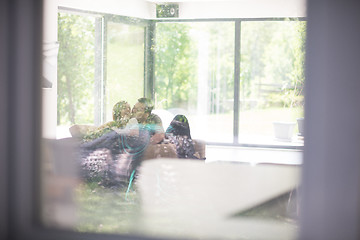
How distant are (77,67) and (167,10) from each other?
113cm

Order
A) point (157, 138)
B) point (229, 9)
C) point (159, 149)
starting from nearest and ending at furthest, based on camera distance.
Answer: point (159, 149)
point (157, 138)
point (229, 9)

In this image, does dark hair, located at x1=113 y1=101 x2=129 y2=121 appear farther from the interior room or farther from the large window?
the large window

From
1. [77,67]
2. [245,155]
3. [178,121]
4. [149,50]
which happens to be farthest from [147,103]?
Answer: [245,155]

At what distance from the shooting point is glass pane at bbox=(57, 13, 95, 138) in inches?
126

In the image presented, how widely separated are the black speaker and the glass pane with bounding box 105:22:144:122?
289 millimetres

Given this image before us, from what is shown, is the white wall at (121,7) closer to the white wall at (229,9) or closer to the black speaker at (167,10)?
the black speaker at (167,10)

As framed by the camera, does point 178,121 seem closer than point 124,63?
Yes

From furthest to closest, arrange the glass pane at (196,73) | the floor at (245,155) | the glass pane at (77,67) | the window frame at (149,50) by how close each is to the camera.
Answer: the glass pane at (196,73), the window frame at (149,50), the glass pane at (77,67), the floor at (245,155)

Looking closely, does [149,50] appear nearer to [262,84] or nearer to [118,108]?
[118,108]

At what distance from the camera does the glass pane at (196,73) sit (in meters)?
3.47

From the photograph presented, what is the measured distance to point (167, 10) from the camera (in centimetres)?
418

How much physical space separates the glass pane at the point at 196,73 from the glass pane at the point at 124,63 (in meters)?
0.16

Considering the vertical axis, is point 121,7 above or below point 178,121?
above

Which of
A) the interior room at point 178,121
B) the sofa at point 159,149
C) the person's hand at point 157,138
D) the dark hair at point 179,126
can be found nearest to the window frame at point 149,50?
the interior room at point 178,121
